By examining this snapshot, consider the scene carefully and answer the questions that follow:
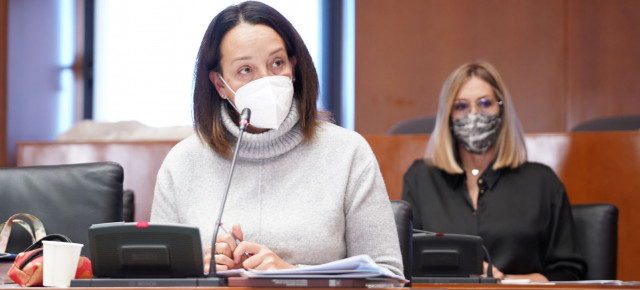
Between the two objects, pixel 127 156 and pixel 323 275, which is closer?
pixel 323 275

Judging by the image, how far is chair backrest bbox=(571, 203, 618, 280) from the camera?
2.94 meters

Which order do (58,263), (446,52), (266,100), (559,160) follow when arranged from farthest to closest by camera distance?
(446,52) < (559,160) < (266,100) < (58,263)

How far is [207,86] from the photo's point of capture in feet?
7.06

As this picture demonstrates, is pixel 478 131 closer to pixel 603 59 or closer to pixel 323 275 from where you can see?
pixel 323 275

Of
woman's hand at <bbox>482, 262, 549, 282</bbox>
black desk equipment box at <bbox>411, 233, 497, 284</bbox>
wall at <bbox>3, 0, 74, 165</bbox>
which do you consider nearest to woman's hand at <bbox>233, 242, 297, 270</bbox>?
black desk equipment box at <bbox>411, 233, 497, 284</bbox>

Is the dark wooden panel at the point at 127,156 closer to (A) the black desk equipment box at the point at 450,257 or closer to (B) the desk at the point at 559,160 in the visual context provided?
(B) the desk at the point at 559,160

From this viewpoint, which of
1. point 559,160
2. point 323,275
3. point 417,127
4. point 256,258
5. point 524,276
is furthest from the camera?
point 417,127

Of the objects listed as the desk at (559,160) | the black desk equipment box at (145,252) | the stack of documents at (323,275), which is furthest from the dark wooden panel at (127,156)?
the stack of documents at (323,275)

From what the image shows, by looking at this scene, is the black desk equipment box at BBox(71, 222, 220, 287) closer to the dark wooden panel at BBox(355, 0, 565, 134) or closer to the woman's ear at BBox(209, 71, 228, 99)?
the woman's ear at BBox(209, 71, 228, 99)

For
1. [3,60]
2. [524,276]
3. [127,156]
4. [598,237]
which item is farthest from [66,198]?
[3,60]

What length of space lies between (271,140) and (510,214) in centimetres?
143

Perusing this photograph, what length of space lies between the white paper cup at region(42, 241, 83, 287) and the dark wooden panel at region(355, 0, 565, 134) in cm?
451

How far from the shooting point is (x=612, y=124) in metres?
4.46

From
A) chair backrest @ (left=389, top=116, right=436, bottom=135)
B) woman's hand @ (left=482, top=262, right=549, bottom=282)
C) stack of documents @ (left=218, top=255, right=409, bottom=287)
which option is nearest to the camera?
stack of documents @ (left=218, top=255, right=409, bottom=287)
